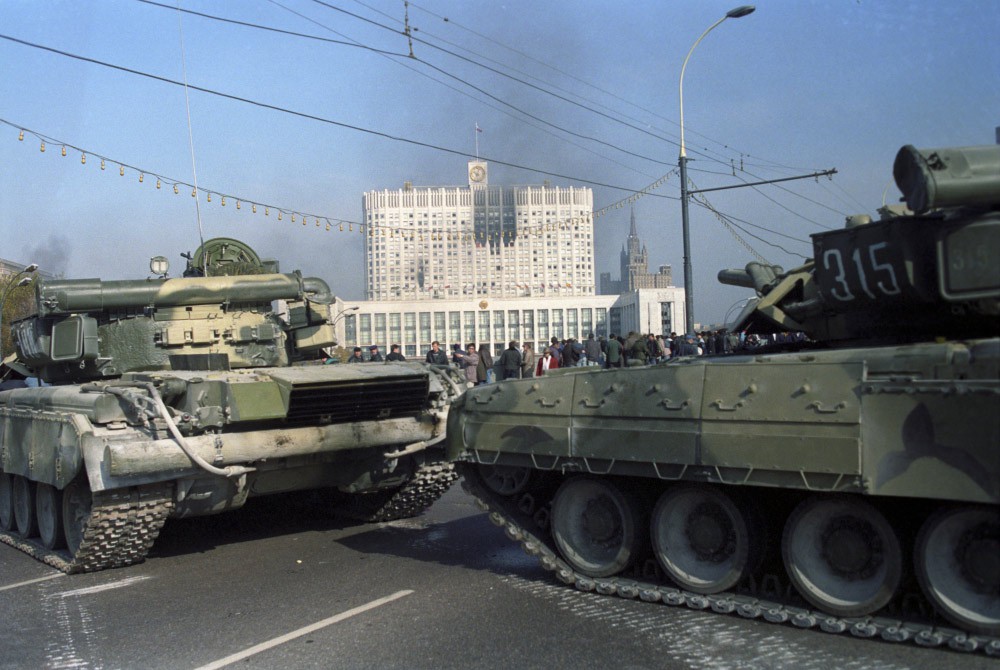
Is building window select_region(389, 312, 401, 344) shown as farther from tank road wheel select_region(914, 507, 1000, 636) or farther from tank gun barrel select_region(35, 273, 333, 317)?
tank road wheel select_region(914, 507, 1000, 636)

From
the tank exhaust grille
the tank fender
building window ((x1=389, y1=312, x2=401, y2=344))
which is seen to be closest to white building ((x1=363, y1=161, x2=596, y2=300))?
building window ((x1=389, y1=312, x2=401, y2=344))

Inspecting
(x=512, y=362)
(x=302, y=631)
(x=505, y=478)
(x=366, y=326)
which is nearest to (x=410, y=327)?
(x=366, y=326)

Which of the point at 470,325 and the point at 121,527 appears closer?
the point at 121,527

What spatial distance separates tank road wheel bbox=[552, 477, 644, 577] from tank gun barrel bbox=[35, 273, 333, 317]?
14.6ft

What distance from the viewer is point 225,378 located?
8.20 m

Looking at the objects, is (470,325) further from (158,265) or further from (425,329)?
(158,265)

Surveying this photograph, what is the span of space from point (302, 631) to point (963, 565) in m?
3.85

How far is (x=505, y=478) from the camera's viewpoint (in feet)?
24.9

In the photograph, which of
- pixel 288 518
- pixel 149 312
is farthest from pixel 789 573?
pixel 149 312

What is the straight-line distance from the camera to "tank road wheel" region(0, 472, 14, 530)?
10.2 m

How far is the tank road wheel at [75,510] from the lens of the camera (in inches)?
317

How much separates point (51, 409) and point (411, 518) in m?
3.59

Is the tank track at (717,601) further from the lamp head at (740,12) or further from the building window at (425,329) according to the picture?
the building window at (425,329)

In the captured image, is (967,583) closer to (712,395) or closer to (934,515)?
(934,515)
